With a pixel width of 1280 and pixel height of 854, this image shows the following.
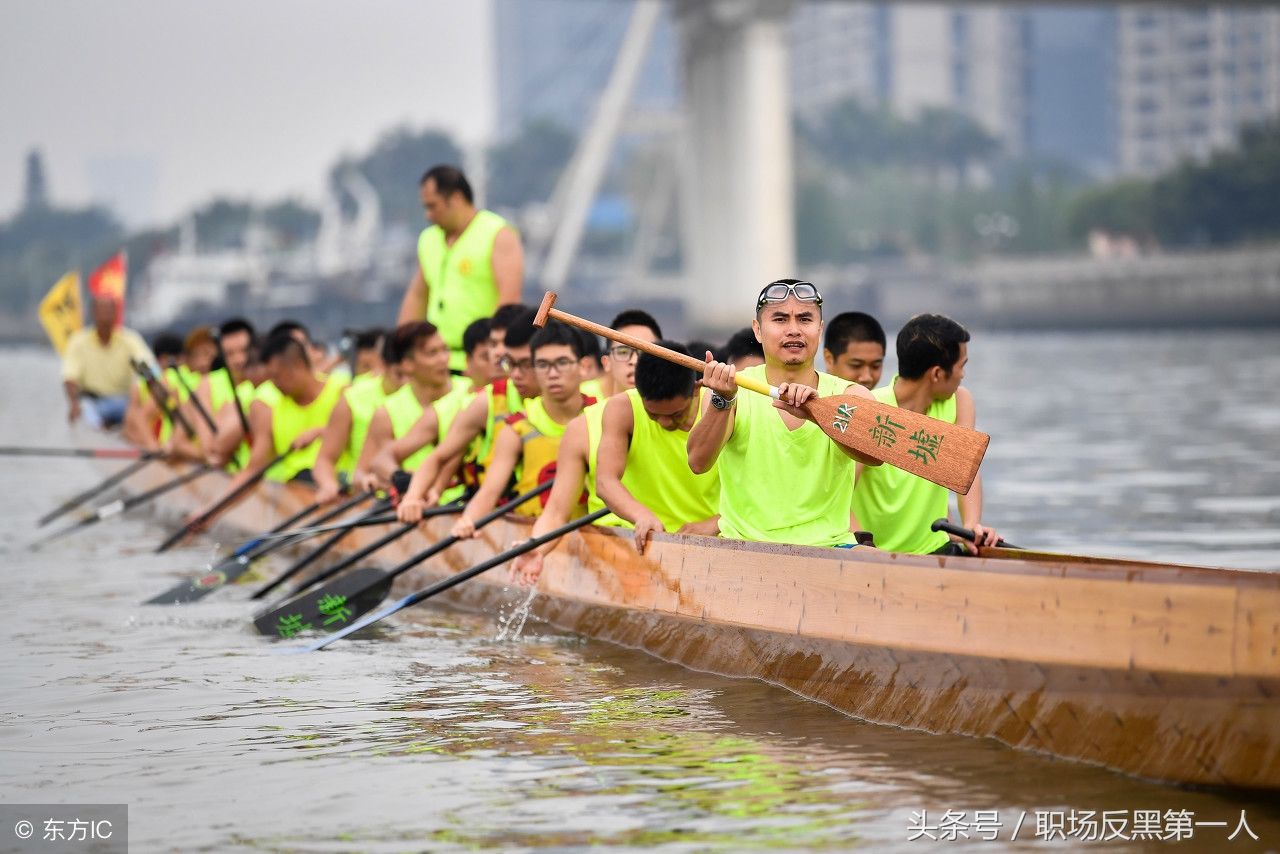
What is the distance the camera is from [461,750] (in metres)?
7.14

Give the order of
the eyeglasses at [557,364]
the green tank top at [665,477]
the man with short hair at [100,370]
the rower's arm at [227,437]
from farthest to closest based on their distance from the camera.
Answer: the man with short hair at [100,370]
the rower's arm at [227,437]
the eyeglasses at [557,364]
the green tank top at [665,477]

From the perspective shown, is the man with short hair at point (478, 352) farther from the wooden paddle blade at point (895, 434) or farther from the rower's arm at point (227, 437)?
the rower's arm at point (227, 437)

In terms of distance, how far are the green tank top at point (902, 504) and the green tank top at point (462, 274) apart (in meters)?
3.85

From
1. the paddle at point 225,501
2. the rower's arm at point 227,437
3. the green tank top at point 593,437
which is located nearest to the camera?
the green tank top at point 593,437

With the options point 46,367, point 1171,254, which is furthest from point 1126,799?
point 46,367

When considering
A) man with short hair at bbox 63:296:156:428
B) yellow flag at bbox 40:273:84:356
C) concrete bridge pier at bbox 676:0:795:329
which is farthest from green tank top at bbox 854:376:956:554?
concrete bridge pier at bbox 676:0:795:329

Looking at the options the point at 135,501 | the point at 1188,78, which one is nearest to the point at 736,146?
the point at 135,501

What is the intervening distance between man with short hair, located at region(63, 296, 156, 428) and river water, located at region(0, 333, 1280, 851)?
24.7ft

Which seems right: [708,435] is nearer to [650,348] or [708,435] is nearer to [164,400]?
[650,348]

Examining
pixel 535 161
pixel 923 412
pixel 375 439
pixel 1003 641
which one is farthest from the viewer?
pixel 535 161

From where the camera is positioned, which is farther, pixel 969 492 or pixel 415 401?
pixel 415 401

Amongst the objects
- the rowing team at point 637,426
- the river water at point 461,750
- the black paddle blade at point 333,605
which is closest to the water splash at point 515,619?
the river water at point 461,750

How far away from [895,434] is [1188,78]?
135 metres

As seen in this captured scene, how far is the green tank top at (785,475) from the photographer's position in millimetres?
7465
